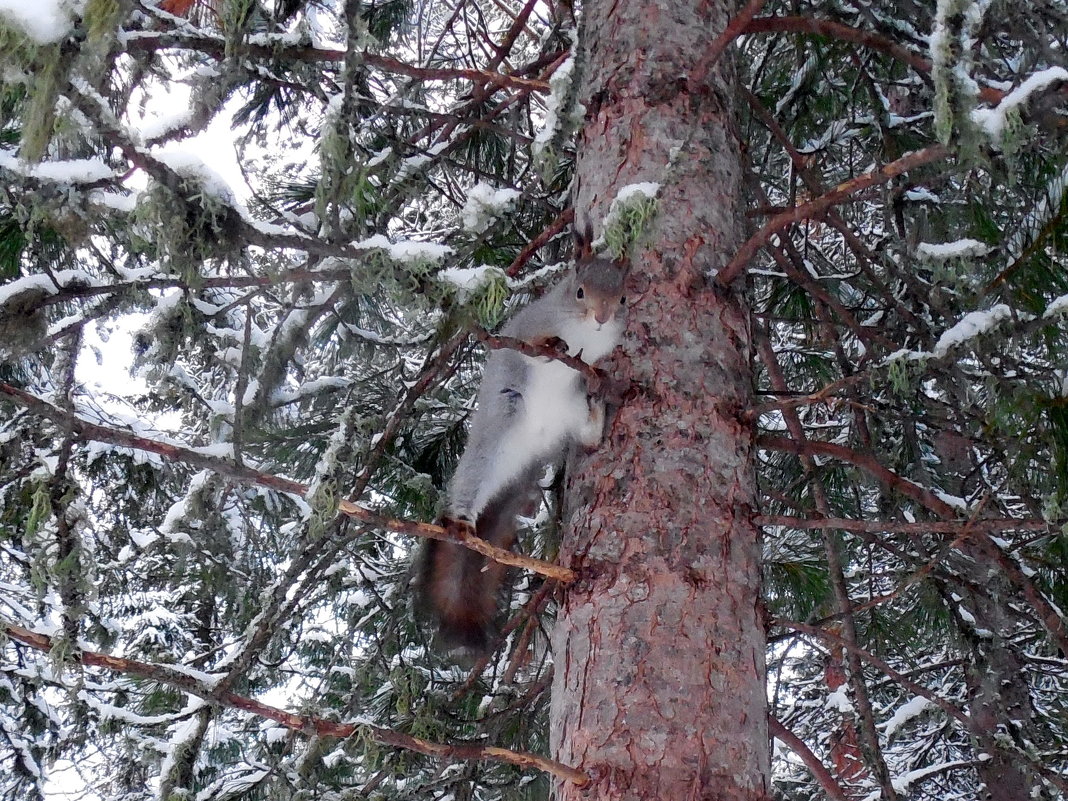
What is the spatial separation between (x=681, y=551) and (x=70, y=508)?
1274 millimetres

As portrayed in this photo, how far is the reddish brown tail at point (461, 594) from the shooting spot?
2.40 meters

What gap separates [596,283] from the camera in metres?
2.39

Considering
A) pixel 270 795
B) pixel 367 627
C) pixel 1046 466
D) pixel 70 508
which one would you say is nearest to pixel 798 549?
pixel 367 627

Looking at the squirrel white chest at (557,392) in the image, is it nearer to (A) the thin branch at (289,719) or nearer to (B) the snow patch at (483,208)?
(B) the snow patch at (483,208)

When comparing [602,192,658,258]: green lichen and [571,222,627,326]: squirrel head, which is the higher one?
[571,222,627,326]: squirrel head

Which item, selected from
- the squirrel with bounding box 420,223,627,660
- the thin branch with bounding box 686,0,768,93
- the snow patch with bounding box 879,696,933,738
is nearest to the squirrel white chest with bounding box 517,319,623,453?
the squirrel with bounding box 420,223,627,660

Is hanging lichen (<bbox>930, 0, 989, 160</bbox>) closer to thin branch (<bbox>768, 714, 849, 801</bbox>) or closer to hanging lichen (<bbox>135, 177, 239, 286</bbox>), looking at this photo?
hanging lichen (<bbox>135, 177, 239, 286</bbox>)

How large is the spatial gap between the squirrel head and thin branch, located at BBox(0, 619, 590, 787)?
1057 mm

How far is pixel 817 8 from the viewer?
2793 mm

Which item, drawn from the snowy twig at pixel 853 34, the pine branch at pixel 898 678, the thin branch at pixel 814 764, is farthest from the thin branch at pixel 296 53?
the thin branch at pixel 814 764

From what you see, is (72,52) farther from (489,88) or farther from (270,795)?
(270,795)

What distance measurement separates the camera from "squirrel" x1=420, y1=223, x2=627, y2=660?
237 centimetres

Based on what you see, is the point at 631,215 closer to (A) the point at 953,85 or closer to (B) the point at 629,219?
(B) the point at 629,219

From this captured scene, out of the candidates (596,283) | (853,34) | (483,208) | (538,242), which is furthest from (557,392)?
(853,34)
